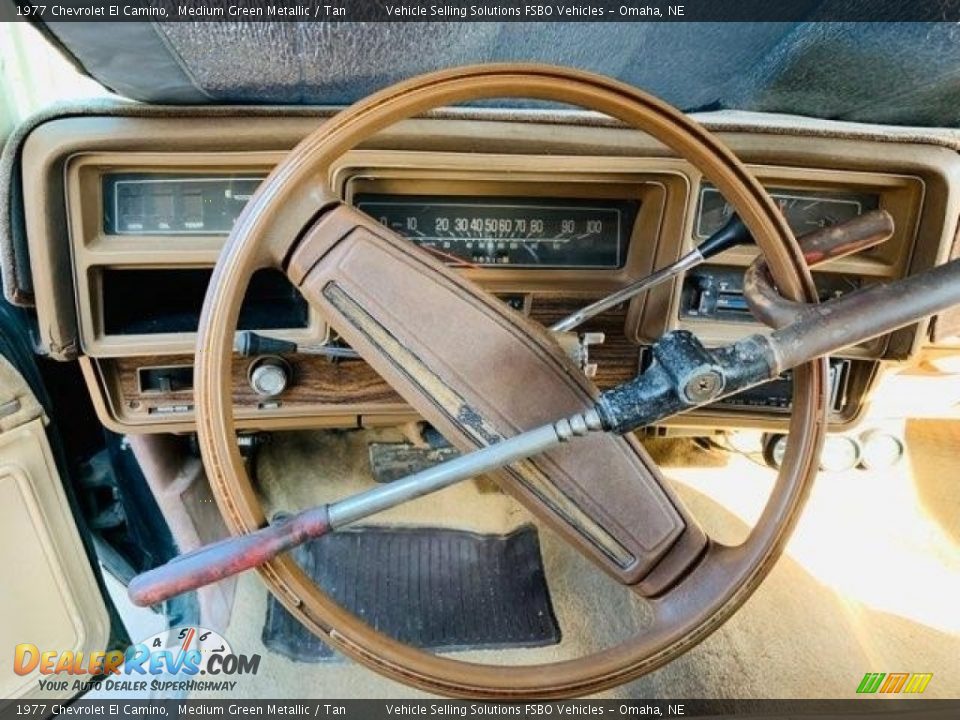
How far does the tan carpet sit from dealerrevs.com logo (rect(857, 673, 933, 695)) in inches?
0.4

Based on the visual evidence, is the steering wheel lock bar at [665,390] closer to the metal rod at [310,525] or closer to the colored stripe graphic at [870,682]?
the metal rod at [310,525]

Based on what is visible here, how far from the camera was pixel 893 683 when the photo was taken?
1.20 meters

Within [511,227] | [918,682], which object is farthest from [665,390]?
[918,682]

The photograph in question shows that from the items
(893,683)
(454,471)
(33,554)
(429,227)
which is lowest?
(893,683)

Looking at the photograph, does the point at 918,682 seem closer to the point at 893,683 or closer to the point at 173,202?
the point at 893,683

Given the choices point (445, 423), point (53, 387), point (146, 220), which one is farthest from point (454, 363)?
point (53, 387)

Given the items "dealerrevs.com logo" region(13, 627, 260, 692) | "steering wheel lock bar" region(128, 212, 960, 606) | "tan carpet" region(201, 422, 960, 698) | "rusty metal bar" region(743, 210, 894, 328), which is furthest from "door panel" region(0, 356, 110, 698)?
"rusty metal bar" region(743, 210, 894, 328)

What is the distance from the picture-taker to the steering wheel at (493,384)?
2.13ft

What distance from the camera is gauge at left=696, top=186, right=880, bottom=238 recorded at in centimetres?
100

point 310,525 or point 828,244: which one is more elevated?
point 828,244

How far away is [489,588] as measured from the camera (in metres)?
1.34

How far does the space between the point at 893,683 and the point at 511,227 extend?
0.98 metres

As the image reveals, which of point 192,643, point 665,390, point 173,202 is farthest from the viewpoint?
point 192,643

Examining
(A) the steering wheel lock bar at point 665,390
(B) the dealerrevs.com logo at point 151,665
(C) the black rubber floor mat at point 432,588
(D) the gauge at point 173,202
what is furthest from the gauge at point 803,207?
(B) the dealerrevs.com logo at point 151,665
